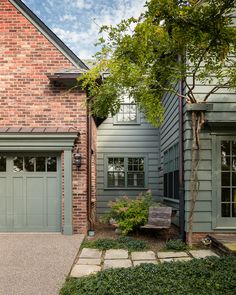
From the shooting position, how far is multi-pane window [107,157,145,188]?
495 inches

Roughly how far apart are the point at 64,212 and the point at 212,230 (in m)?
3.73

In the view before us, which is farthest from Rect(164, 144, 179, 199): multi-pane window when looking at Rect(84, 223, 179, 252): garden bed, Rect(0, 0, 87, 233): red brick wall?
Rect(0, 0, 87, 233): red brick wall

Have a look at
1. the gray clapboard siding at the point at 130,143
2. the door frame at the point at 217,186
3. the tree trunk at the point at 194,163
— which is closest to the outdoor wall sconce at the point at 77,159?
the tree trunk at the point at 194,163

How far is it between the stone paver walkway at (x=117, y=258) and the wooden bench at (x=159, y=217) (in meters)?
1.23

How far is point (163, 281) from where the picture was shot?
4473 mm

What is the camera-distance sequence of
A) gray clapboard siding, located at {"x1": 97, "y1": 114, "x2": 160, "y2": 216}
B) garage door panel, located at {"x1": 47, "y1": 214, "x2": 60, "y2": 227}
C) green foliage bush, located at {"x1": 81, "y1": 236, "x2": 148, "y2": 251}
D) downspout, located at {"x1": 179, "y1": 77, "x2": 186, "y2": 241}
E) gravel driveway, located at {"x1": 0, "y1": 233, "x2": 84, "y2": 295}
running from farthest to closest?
gray clapboard siding, located at {"x1": 97, "y1": 114, "x2": 160, "y2": 216} → garage door panel, located at {"x1": 47, "y1": 214, "x2": 60, "y2": 227} → downspout, located at {"x1": 179, "y1": 77, "x2": 186, "y2": 241} → green foliage bush, located at {"x1": 81, "y1": 236, "x2": 148, "y2": 251} → gravel driveway, located at {"x1": 0, "y1": 233, "x2": 84, "y2": 295}

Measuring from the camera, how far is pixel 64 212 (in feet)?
28.0

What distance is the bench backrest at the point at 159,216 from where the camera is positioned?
25.7 feet

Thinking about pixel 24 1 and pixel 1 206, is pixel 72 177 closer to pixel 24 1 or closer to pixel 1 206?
pixel 1 206

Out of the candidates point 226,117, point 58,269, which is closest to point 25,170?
point 58,269

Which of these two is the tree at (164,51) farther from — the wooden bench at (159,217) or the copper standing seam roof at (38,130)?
the copper standing seam roof at (38,130)

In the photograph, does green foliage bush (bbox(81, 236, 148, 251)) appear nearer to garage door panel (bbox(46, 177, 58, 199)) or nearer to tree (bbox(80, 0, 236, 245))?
tree (bbox(80, 0, 236, 245))

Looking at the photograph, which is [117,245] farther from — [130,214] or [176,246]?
[130,214]

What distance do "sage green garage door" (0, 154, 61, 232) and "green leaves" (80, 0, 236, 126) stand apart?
112 inches
